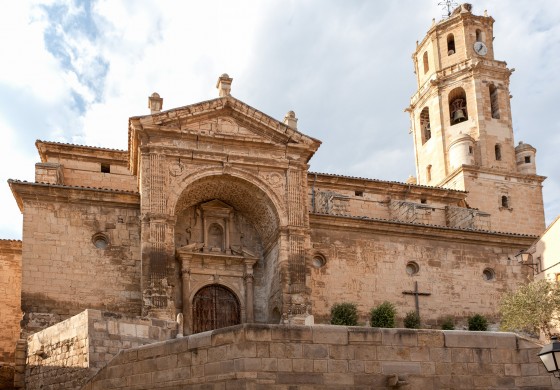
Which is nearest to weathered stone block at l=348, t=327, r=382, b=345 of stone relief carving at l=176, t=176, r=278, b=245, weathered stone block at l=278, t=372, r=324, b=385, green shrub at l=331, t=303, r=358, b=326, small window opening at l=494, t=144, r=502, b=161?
weathered stone block at l=278, t=372, r=324, b=385

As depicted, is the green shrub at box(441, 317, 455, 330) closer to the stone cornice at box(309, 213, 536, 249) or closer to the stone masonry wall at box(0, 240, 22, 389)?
the stone cornice at box(309, 213, 536, 249)

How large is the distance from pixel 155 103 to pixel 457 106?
21.4 metres

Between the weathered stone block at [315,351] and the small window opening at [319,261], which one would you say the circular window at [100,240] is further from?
the weathered stone block at [315,351]

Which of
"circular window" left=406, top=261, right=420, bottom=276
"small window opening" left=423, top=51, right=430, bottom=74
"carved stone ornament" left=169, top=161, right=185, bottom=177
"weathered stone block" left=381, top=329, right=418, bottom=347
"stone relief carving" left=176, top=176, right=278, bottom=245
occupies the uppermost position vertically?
"small window opening" left=423, top=51, right=430, bottom=74

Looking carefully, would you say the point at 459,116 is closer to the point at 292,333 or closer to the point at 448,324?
the point at 448,324

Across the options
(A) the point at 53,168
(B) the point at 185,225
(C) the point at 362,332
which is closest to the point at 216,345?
(C) the point at 362,332

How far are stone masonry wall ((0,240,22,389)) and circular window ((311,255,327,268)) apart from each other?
36.0 feet

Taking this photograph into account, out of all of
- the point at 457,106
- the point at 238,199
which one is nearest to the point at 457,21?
the point at 457,106

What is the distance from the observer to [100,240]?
25766mm

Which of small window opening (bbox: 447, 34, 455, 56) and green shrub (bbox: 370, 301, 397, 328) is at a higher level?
small window opening (bbox: 447, 34, 455, 56)

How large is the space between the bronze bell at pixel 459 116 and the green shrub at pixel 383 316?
18.1 m

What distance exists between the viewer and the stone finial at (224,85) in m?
27.5

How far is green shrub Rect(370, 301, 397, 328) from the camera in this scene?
2695cm

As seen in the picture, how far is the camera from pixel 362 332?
1301 centimetres
